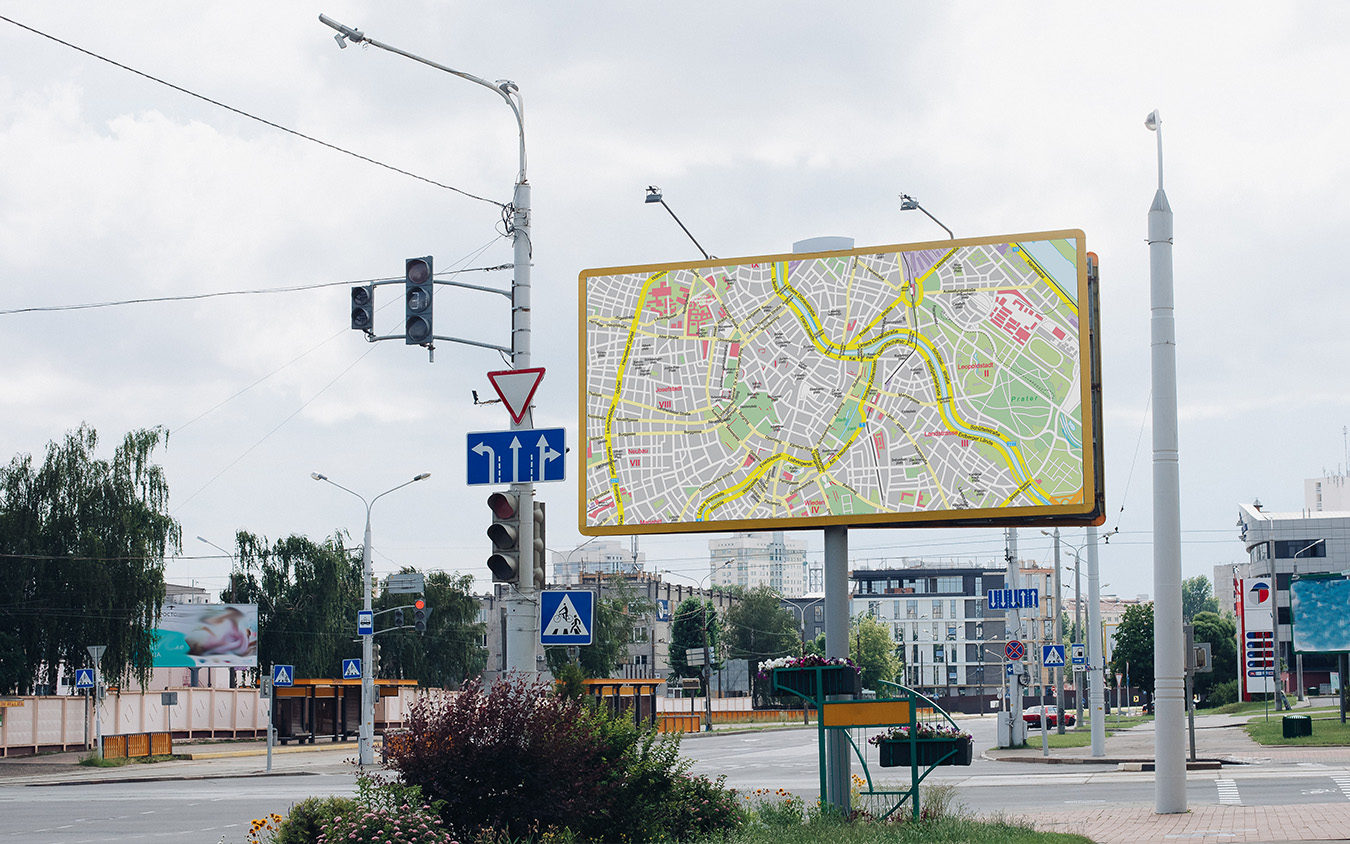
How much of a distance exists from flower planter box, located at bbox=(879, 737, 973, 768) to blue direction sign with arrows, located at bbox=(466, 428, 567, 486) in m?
5.51

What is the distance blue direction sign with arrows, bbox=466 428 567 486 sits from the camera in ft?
47.8

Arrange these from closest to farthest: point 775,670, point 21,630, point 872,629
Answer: point 775,670, point 21,630, point 872,629

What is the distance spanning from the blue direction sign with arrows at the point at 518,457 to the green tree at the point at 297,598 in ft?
198

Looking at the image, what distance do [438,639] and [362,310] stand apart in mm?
72790

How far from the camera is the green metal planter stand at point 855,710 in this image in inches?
639

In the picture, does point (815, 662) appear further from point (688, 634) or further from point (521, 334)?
point (688, 634)

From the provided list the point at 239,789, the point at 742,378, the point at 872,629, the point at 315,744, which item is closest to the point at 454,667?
the point at 315,744

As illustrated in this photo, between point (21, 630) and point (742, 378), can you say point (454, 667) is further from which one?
point (742, 378)

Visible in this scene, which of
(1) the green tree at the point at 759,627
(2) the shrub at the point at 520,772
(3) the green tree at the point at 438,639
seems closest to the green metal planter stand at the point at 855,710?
(2) the shrub at the point at 520,772

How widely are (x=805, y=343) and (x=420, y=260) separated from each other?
5.42 metres

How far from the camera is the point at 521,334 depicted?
15.3 metres

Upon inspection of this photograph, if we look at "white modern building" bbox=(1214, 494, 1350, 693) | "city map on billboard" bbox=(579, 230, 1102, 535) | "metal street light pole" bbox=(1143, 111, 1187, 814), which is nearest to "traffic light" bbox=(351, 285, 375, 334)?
"city map on billboard" bbox=(579, 230, 1102, 535)

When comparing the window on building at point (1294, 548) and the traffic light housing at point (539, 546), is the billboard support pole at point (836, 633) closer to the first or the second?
the traffic light housing at point (539, 546)

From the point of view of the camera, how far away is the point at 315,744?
217ft
